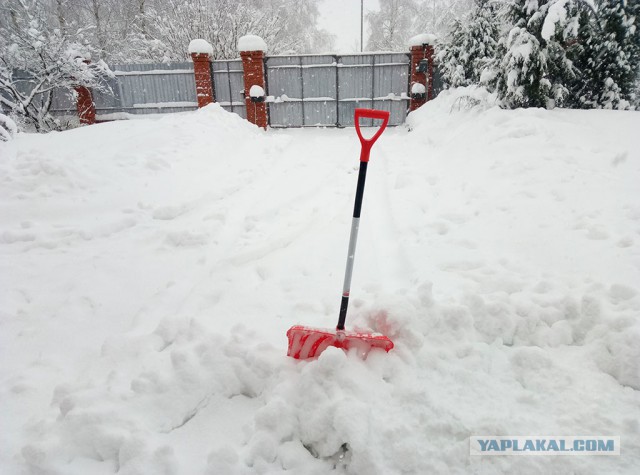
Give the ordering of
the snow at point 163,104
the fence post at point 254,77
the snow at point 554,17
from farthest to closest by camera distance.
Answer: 1. the snow at point 163,104
2. the fence post at point 254,77
3. the snow at point 554,17

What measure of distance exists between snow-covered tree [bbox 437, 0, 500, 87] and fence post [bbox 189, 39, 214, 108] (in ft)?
24.1

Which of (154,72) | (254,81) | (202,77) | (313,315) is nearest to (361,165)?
(313,315)

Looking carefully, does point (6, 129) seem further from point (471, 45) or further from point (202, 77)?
point (471, 45)

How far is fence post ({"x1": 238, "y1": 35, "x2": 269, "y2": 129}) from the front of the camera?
11570 millimetres

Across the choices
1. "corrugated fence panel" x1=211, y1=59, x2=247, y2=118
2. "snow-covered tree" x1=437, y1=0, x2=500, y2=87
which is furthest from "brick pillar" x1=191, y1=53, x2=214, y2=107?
"snow-covered tree" x1=437, y1=0, x2=500, y2=87

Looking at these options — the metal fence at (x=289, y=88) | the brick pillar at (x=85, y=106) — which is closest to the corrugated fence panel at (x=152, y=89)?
the metal fence at (x=289, y=88)

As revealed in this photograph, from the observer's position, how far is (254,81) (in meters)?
12.0

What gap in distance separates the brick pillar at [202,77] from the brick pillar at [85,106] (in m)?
3.77

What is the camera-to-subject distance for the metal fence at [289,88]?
40.2 feet

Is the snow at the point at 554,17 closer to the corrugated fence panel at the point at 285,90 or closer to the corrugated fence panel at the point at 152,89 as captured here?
the corrugated fence panel at the point at 285,90

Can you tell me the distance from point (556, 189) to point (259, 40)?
35.0ft

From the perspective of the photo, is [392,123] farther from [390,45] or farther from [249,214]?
[390,45]

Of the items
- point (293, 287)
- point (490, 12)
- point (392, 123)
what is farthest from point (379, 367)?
point (392, 123)

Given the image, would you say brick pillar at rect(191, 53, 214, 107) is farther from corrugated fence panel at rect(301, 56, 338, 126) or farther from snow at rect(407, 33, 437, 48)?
snow at rect(407, 33, 437, 48)
